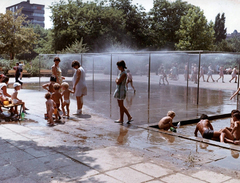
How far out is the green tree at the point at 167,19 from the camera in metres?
58.7

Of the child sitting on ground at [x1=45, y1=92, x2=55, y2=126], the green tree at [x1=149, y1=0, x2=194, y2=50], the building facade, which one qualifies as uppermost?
the building facade

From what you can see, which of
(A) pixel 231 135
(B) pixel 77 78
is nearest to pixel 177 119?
(A) pixel 231 135

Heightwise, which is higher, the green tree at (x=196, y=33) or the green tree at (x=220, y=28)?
the green tree at (x=220, y=28)

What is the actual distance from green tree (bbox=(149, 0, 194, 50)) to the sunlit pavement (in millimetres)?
52192

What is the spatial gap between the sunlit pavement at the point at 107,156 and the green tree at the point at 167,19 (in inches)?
2055

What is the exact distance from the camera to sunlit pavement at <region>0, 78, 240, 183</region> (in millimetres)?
4336

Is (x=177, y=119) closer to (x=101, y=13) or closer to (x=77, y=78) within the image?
(x=77, y=78)

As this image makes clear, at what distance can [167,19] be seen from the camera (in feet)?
202

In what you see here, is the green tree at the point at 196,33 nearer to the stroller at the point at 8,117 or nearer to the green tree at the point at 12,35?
the green tree at the point at 12,35

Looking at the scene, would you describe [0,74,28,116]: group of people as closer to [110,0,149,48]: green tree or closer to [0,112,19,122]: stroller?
[0,112,19,122]: stroller

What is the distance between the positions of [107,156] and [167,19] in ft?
194

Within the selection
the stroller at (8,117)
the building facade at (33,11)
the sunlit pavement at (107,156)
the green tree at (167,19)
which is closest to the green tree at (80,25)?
the green tree at (167,19)

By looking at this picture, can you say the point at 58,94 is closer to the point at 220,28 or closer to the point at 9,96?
the point at 9,96

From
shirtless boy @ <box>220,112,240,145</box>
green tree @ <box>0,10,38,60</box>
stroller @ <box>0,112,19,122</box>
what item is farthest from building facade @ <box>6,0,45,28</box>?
shirtless boy @ <box>220,112,240,145</box>
